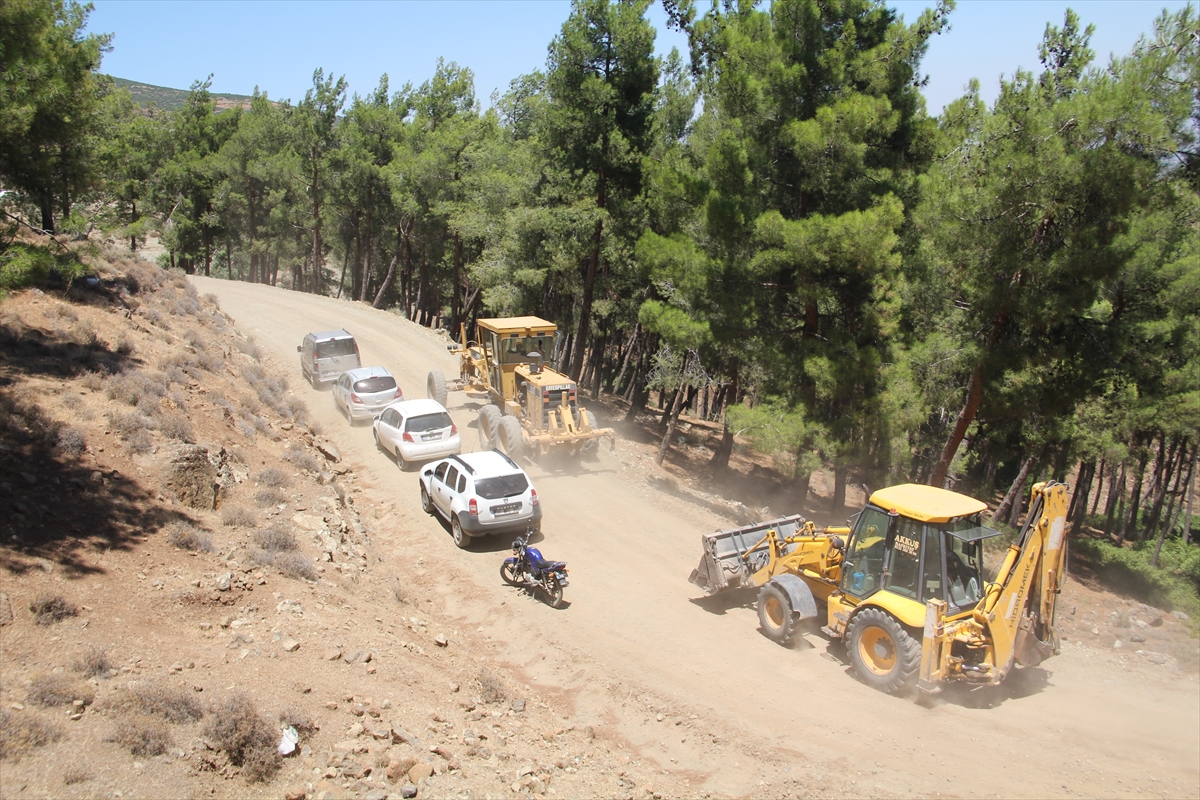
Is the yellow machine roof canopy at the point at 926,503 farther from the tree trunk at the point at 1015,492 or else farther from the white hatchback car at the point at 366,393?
the tree trunk at the point at 1015,492

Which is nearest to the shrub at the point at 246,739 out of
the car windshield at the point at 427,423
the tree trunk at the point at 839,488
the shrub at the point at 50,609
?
the shrub at the point at 50,609

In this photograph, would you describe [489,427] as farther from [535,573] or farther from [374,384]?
[535,573]

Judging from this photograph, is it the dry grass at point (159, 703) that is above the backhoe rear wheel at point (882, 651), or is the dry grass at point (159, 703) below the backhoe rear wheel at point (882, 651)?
below

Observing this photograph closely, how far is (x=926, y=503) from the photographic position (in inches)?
393

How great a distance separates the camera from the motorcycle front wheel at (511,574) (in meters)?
12.5

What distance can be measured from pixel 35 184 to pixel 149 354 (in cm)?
463

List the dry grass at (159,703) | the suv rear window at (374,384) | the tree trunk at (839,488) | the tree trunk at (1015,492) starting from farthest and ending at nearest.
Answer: the tree trunk at (1015,492)
the suv rear window at (374,384)
the tree trunk at (839,488)
the dry grass at (159,703)

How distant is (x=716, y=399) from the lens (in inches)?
1716

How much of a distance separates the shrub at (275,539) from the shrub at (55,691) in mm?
4191

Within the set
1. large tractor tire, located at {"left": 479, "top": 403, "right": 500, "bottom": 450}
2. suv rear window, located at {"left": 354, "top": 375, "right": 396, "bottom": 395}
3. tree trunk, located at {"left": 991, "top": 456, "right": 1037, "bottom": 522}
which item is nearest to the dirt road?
large tractor tire, located at {"left": 479, "top": 403, "right": 500, "bottom": 450}

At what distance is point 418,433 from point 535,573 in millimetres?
6686

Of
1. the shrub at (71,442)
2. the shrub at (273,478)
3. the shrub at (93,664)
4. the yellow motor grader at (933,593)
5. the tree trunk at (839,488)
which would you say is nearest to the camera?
the shrub at (93,664)

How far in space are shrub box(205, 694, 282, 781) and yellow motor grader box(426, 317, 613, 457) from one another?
1111 cm

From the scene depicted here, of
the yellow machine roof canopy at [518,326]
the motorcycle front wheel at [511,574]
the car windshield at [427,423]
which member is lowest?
the motorcycle front wheel at [511,574]
